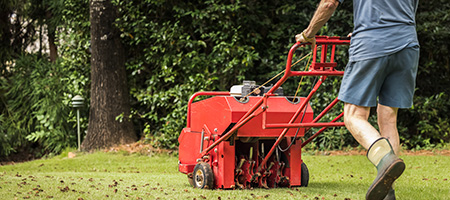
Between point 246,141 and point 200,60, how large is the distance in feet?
18.0

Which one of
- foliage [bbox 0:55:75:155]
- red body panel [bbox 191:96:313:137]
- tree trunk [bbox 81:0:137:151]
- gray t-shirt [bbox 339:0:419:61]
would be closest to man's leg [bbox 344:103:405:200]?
gray t-shirt [bbox 339:0:419:61]

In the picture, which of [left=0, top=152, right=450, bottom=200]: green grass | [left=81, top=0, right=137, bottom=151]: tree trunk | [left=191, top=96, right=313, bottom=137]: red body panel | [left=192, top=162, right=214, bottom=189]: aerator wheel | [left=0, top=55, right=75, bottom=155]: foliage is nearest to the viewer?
[left=0, top=152, right=450, bottom=200]: green grass

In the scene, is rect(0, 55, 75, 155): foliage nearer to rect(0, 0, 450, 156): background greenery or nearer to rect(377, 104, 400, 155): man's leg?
rect(0, 0, 450, 156): background greenery

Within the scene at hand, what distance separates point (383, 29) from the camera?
3.28 meters

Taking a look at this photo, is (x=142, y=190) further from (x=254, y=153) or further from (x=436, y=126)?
(x=436, y=126)

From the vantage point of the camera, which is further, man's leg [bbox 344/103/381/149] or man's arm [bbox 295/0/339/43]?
man's arm [bbox 295/0/339/43]

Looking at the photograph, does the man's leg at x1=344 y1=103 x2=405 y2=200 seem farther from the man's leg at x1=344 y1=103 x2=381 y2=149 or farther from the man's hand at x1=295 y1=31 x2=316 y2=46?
the man's hand at x1=295 y1=31 x2=316 y2=46

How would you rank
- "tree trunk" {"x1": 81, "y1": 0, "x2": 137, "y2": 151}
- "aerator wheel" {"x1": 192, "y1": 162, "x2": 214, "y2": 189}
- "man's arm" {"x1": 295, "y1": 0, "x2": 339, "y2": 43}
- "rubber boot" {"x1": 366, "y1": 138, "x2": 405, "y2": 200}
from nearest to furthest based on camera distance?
1. "rubber boot" {"x1": 366, "y1": 138, "x2": 405, "y2": 200}
2. "man's arm" {"x1": 295, "y1": 0, "x2": 339, "y2": 43}
3. "aerator wheel" {"x1": 192, "y1": 162, "x2": 214, "y2": 189}
4. "tree trunk" {"x1": 81, "y1": 0, "x2": 137, "y2": 151}

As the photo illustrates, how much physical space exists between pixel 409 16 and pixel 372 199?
114 cm

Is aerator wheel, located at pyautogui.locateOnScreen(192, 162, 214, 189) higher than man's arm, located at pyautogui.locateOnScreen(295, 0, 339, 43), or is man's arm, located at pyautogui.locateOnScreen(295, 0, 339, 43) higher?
man's arm, located at pyautogui.locateOnScreen(295, 0, 339, 43)

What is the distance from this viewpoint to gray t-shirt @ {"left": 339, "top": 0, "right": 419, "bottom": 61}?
10.7ft

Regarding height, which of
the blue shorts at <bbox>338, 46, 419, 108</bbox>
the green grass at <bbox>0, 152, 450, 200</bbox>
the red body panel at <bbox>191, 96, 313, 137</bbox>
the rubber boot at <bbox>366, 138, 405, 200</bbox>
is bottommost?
the green grass at <bbox>0, 152, 450, 200</bbox>

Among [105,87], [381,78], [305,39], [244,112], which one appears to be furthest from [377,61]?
[105,87]

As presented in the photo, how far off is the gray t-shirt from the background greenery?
21.3 ft
